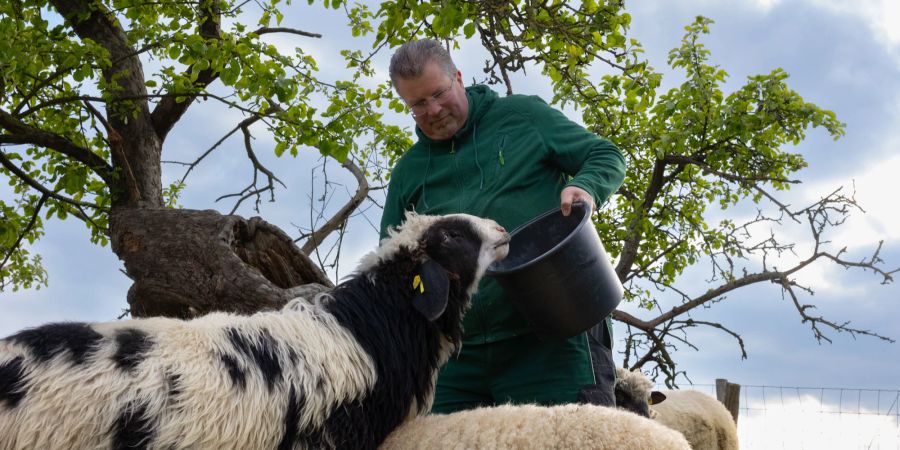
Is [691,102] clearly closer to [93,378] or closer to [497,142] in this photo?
[497,142]

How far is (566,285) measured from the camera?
3.63 metres

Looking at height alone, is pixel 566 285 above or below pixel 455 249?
below

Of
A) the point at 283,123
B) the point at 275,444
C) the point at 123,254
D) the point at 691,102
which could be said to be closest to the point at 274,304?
the point at 123,254

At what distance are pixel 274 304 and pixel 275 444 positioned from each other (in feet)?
7.96

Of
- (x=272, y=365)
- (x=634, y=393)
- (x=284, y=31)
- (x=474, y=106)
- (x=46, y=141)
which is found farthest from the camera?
(x=284, y=31)

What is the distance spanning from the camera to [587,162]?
3.88m

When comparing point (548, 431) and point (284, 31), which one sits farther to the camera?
point (284, 31)

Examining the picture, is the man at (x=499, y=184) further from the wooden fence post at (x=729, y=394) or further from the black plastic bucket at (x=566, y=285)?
the wooden fence post at (x=729, y=394)

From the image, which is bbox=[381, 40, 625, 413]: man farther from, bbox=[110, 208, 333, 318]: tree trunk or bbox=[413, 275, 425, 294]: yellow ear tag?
bbox=[110, 208, 333, 318]: tree trunk

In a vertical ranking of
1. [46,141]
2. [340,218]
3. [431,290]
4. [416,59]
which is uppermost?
[46,141]

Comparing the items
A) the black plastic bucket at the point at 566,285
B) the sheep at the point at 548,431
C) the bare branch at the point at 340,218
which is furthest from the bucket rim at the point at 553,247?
the bare branch at the point at 340,218

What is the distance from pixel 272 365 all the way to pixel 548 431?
3.79 ft

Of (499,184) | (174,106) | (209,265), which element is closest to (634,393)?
(499,184)

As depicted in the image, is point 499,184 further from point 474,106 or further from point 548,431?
point 548,431
